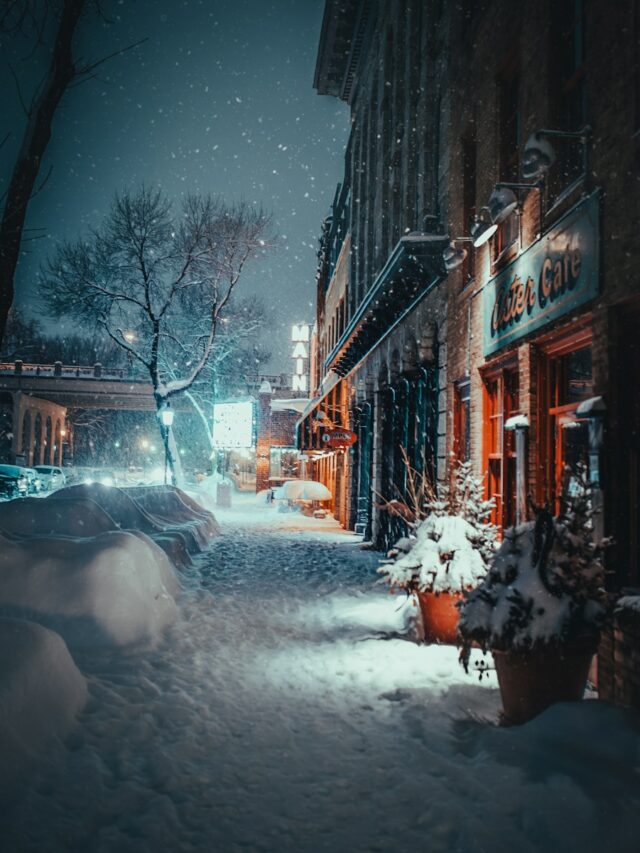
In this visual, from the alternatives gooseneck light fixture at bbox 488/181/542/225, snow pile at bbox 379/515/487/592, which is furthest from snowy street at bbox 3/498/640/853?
gooseneck light fixture at bbox 488/181/542/225

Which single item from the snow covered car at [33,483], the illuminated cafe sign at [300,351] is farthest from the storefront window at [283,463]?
the snow covered car at [33,483]

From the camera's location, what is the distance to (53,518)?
28.9 ft

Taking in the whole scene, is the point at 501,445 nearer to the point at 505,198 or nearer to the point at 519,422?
the point at 519,422

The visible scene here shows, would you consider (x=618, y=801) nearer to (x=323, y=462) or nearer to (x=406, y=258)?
(x=406, y=258)

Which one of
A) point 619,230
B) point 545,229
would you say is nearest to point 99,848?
point 619,230

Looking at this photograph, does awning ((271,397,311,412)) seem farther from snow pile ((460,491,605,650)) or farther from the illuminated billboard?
snow pile ((460,491,605,650))

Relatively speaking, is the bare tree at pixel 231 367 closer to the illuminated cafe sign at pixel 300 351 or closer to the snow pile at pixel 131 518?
the illuminated cafe sign at pixel 300 351

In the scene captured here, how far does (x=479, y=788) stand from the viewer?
3592 mm

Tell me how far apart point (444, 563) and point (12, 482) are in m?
32.2

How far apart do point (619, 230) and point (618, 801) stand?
4.24 metres

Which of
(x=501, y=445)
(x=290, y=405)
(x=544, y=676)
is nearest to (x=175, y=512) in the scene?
(x=501, y=445)

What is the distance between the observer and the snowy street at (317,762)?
3.16 metres

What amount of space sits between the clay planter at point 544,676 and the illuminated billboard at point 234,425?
34.8m

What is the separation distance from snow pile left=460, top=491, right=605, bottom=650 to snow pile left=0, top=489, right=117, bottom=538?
5.95 m
